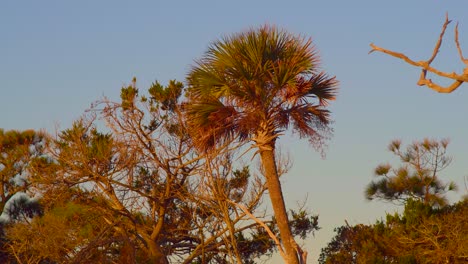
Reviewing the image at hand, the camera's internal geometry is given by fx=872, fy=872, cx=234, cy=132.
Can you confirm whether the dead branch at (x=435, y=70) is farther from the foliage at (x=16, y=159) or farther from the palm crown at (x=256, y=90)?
the foliage at (x=16, y=159)

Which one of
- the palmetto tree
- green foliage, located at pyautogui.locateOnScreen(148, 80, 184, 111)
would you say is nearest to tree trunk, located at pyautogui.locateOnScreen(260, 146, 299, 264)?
the palmetto tree

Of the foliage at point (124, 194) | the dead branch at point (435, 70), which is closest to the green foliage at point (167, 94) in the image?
the foliage at point (124, 194)

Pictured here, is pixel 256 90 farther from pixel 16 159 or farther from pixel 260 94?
pixel 16 159

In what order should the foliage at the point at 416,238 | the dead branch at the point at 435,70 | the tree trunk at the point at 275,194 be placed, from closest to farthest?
the dead branch at the point at 435,70 → the tree trunk at the point at 275,194 → the foliage at the point at 416,238

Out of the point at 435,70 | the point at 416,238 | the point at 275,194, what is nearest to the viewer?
the point at 435,70

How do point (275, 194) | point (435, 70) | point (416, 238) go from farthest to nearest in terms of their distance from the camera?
point (416, 238)
point (275, 194)
point (435, 70)

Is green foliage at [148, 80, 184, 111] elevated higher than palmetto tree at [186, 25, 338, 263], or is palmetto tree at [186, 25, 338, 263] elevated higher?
green foliage at [148, 80, 184, 111]

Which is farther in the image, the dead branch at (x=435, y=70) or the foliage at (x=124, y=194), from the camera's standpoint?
the foliage at (x=124, y=194)

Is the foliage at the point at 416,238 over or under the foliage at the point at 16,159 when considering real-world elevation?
under

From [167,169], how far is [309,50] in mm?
9358

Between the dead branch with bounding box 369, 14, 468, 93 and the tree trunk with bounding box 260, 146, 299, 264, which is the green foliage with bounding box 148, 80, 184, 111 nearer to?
the tree trunk with bounding box 260, 146, 299, 264

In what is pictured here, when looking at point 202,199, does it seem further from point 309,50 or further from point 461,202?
point 461,202

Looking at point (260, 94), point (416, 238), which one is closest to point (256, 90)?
point (260, 94)

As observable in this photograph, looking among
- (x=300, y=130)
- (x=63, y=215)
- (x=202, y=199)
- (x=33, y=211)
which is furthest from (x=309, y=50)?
(x=33, y=211)
